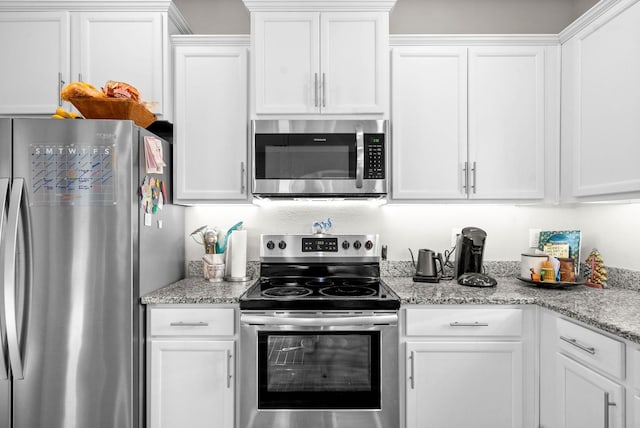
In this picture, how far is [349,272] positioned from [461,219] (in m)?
0.84

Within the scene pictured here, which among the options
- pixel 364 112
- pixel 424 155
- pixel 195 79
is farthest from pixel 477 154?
pixel 195 79

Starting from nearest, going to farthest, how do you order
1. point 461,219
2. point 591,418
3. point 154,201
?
1. point 591,418
2. point 154,201
3. point 461,219

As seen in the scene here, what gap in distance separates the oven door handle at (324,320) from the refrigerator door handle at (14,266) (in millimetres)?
976

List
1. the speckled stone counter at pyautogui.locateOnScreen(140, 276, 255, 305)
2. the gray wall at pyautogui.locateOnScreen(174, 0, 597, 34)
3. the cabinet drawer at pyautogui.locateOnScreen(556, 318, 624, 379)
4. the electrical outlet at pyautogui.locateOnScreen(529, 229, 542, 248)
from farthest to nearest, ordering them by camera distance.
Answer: the gray wall at pyautogui.locateOnScreen(174, 0, 597, 34)
the electrical outlet at pyautogui.locateOnScreen(529, 229, 542, 248)
the speckled stone counter at pyautogui.locateOnScreen(140, 276, 255, 305)
the cabinet drawer at pyautogui.locateOnScreen(556, 318, 624, 379)

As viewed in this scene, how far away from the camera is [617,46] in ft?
5.95

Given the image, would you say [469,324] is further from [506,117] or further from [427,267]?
[506,117]

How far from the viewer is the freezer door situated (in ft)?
5.60

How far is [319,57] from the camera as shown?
2.15 metres

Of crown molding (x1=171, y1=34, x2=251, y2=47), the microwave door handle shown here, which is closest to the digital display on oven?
the microwave door handle

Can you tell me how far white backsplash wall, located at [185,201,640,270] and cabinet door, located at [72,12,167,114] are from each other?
0.85 metres

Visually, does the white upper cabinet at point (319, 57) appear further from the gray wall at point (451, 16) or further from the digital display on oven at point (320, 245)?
the digital display on oven at point (320, 245)

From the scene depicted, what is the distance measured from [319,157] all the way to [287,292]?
759 millimetres

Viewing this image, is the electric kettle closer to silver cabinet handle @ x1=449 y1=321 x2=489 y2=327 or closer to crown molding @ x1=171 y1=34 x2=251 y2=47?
silver cabinet handle @ x1=449 y1=321 x2=489 y2=327

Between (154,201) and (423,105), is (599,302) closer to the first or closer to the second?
(423,105)
